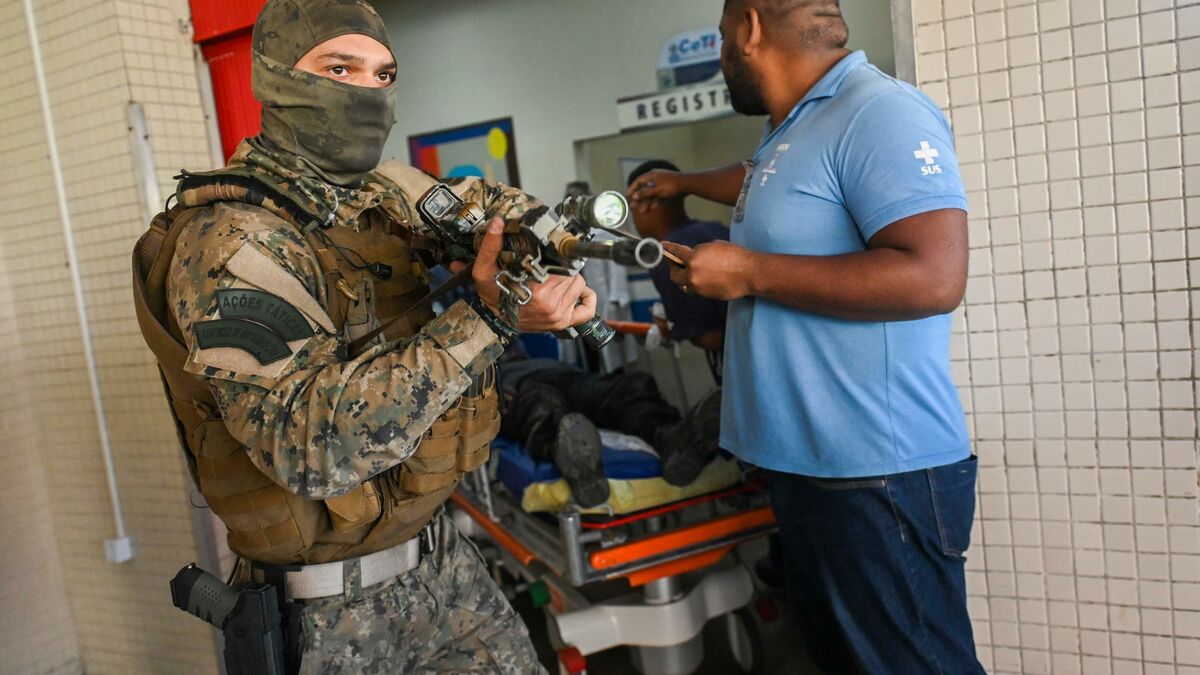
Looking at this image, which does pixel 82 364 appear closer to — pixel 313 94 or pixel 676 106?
pixel 313 94

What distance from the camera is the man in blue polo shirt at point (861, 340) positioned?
163cm

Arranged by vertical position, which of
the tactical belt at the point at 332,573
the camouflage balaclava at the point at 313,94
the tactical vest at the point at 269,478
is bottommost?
the tactical belt at the point at 332,573

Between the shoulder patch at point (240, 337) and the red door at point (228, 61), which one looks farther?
the red door at point (228, 61)

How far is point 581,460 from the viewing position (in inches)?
96.3

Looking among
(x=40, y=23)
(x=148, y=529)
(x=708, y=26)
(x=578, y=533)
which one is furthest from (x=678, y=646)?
(x=708, y=26)

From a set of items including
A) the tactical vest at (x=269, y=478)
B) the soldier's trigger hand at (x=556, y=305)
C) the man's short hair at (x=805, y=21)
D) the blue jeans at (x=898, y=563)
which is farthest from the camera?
the man's short hair at (x=805, y=21)

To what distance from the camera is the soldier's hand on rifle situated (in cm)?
125

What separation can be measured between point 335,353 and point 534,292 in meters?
0.35

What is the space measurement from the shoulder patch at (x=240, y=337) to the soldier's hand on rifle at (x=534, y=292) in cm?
31

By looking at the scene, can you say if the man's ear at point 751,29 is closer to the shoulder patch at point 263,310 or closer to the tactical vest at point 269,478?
the tactical vest at point 269,478

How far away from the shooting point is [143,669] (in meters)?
3.09

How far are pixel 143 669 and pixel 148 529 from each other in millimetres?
553

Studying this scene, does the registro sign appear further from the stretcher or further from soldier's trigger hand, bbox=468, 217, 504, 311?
soldier's trigger hand, bbox=468, 217, 504, 311

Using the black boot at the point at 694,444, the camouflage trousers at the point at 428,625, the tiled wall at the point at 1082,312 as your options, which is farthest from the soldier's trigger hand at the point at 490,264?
the tiled wall at the point at 1082,312
